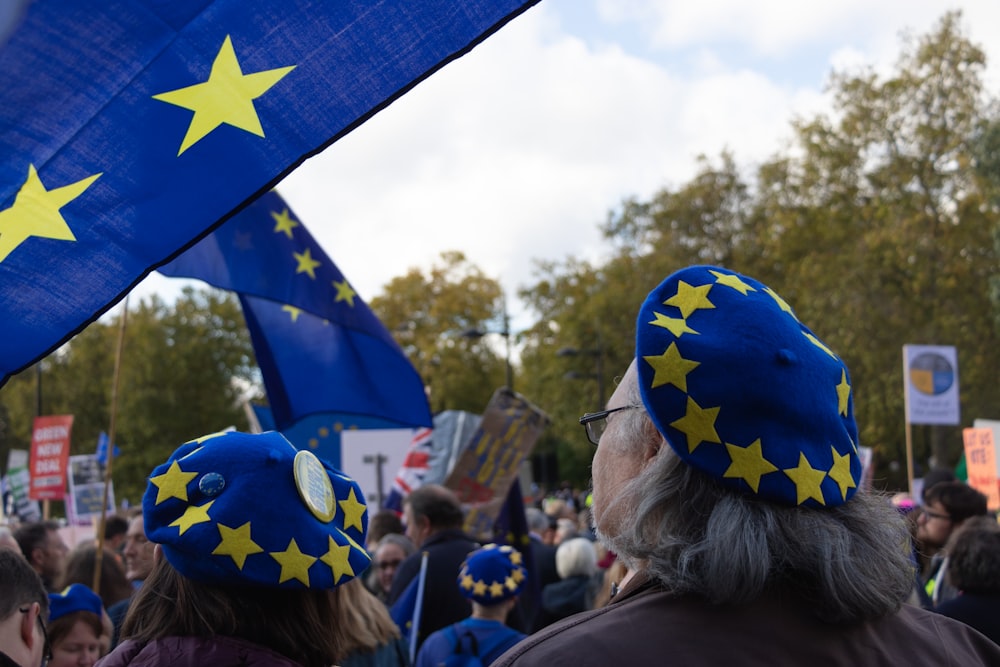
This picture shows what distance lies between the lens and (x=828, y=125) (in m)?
29.9

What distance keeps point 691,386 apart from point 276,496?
47.3 inches

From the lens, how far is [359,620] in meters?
2.82

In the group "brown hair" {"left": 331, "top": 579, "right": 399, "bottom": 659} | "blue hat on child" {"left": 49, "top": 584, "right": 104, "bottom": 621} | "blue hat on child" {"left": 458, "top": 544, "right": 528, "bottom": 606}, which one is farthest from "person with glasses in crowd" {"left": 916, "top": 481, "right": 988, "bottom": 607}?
"blue hat on child" {"left": 49, "top": 584, "right": 104, "bottom": 621}

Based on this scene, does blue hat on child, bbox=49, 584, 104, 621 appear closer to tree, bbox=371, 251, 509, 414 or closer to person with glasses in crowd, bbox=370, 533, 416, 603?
person with glasses in crowd, bbox=370, 533, 416, 603

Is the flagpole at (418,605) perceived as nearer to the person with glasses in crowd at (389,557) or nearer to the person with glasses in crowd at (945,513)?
the person with glasses in crowd at (389,557)

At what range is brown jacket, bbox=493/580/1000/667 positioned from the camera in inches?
52.3

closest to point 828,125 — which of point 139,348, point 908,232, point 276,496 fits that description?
point 908,232

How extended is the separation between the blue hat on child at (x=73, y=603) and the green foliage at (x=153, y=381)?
4629 centimetres

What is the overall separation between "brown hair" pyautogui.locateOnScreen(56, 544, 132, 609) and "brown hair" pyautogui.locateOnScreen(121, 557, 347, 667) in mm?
3145

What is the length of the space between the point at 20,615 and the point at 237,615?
2.54ft

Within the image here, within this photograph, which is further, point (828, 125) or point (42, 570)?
point (828, 125)

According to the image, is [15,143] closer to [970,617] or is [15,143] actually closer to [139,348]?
[970,617]

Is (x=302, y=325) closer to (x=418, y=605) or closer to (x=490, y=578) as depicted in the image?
(x=418, y=605)

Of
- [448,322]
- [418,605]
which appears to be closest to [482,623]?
[418,605]
